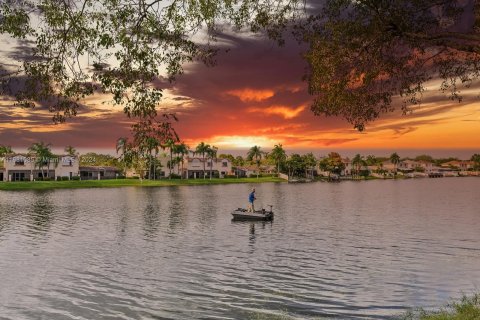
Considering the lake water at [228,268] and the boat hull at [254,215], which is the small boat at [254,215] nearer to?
the boat hull at [254,215]

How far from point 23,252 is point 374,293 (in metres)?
23.5

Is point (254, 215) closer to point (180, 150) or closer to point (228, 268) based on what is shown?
point (228, 268)

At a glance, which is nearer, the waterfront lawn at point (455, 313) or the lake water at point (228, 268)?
the waterfront lawn at point (455, 313)

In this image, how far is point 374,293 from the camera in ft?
74.5

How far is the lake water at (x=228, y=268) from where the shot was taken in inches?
811

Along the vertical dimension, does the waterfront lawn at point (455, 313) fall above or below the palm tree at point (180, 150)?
below

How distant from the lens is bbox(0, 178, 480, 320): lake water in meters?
20.6

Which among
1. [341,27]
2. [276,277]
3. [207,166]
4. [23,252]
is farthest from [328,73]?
[207,166]

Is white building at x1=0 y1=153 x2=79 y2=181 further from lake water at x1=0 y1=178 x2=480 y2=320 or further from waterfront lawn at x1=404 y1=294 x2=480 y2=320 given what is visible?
waterfront lawn at x1=404 y1=294 x2=480 y2=320

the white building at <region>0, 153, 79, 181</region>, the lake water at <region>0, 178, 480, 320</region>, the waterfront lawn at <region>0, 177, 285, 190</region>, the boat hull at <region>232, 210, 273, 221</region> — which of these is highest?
the white building at <region>0, 153, 79, 181</region>

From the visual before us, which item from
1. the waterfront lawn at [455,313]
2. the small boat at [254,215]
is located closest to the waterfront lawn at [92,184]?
the small boat at [254,215]

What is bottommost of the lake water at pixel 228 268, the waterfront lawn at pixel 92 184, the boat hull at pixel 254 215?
the lake water at pixel 228 268

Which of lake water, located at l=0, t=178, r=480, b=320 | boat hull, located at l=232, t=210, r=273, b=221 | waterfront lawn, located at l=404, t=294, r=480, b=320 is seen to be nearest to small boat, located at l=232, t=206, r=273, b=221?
boat hull, located at l=232, t=210, r=273, b=221

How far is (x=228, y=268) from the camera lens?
92.4 feet
